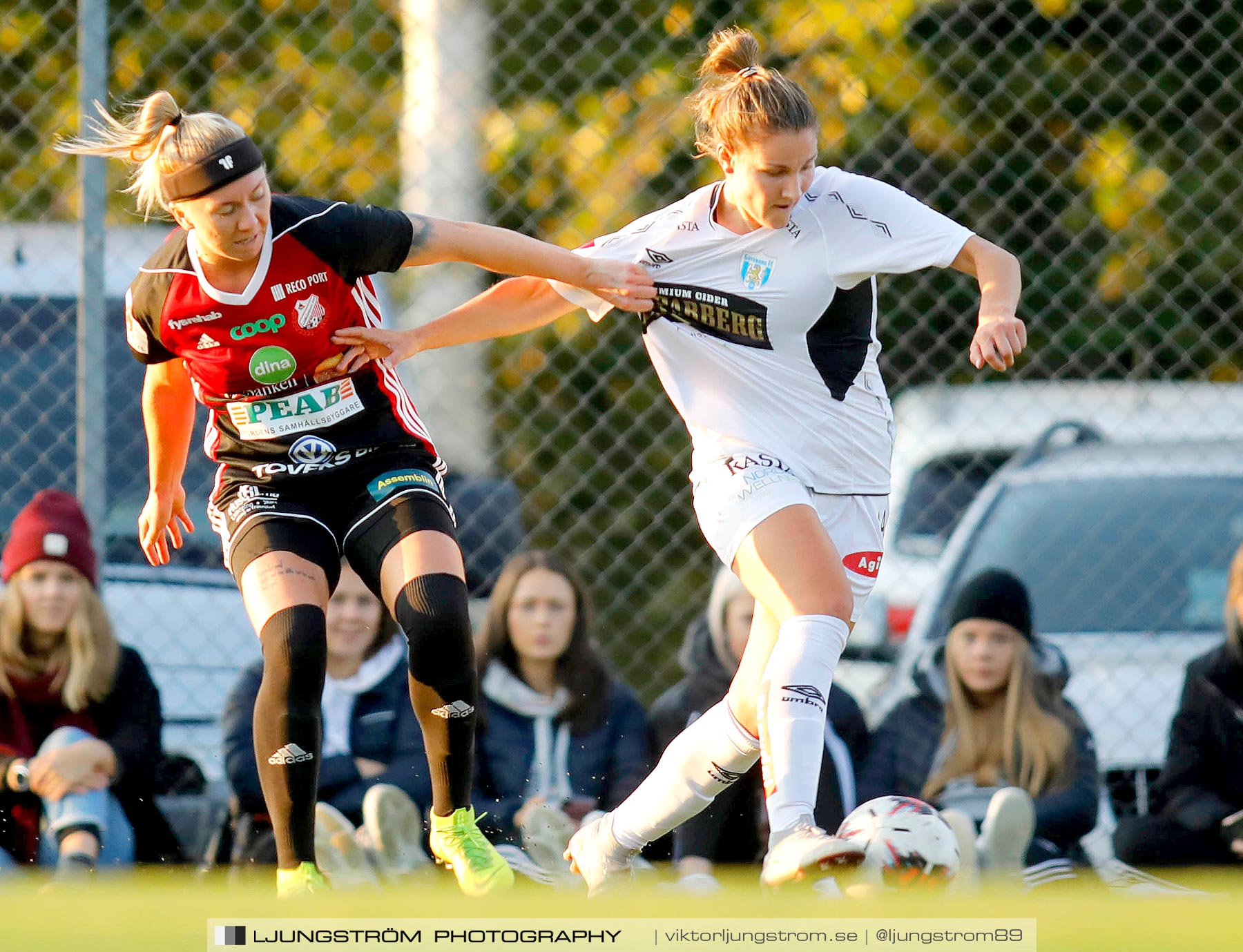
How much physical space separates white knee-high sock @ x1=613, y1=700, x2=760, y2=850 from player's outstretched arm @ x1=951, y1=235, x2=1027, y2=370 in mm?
1071

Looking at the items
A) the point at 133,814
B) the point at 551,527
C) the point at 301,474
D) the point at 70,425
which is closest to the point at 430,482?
the point at 301,474

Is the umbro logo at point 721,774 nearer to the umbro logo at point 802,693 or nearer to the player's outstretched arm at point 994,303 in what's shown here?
the umbro logo at point 802,693

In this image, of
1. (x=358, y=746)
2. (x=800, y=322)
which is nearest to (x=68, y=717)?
(x=358, y=746)

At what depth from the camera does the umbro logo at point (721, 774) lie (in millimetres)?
4359

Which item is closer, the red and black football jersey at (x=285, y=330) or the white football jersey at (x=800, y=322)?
the red and black football jersey at (x=285, y=330)

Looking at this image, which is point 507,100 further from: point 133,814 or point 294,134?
point 133,814

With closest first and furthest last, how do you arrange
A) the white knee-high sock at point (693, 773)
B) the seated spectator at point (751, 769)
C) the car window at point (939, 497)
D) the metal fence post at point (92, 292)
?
1. the white knee-high sock at point (693, 773)
2. the seated spectator at point (751, 769)
3. the metal fence post at point (92, 292)
4. the car window at point (939, 497)

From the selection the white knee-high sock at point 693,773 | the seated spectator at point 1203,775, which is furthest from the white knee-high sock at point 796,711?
the seated spectator at point 1203,775

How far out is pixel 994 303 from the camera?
4047 mm

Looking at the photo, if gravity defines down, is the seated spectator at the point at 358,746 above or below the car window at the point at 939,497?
below

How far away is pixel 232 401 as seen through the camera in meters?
4.21

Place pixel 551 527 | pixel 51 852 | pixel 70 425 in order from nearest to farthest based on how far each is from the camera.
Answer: pixel 51 852 < pixel 70 425 < pixel 551 527

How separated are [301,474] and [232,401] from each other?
236 mm

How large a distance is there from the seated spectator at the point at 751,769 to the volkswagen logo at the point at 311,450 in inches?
70.2
